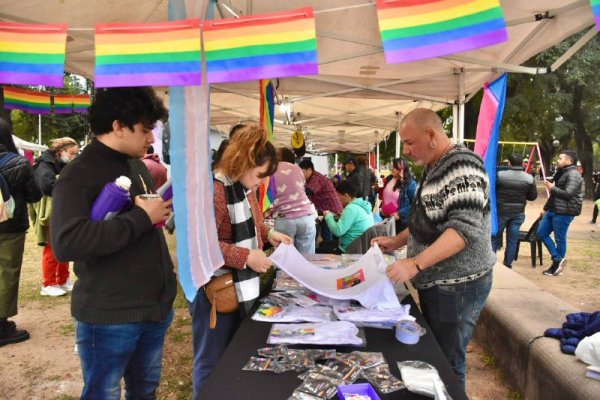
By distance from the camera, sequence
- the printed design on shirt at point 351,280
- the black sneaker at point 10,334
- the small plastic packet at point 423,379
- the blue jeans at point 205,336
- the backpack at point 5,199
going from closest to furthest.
Result: the small plastic packet at point 423,379
the blue jeans at point 205,336
the printed design on shirt at point 351,280
the backpack at point 5,199
the black sneaker at point 10,334

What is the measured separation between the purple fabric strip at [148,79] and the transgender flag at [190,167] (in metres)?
0.11

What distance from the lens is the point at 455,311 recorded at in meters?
1.83

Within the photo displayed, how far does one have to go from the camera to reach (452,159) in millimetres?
1767

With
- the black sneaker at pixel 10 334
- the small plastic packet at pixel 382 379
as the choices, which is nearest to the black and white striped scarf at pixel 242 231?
the small plastic packet at pixel 382 379

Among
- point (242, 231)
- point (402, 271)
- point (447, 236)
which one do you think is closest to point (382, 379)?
point (402, 271)

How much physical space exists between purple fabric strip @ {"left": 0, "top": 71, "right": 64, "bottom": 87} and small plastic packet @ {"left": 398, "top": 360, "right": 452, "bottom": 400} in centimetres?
A: 144

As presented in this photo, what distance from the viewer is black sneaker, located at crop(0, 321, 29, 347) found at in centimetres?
332

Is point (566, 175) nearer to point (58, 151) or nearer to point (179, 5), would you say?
point (179, 5)

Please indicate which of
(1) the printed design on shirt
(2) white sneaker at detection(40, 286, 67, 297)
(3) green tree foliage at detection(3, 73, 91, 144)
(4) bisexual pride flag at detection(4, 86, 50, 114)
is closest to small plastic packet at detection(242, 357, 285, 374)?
(1) the printed design on shirt

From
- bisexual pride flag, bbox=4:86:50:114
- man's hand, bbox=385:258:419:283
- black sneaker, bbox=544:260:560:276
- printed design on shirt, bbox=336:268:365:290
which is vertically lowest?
black sneaker, bbox=544:260:560:276

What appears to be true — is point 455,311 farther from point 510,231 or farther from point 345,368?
point 510,231

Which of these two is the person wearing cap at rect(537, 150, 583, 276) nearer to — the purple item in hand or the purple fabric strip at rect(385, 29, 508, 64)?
the purple fabric strip at rect(385, 29, 508, 64)

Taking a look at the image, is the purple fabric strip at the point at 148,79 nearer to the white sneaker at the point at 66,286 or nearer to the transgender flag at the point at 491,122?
the transgender flag at the point at 491,122

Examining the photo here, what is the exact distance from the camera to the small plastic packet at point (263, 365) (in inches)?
53.3
